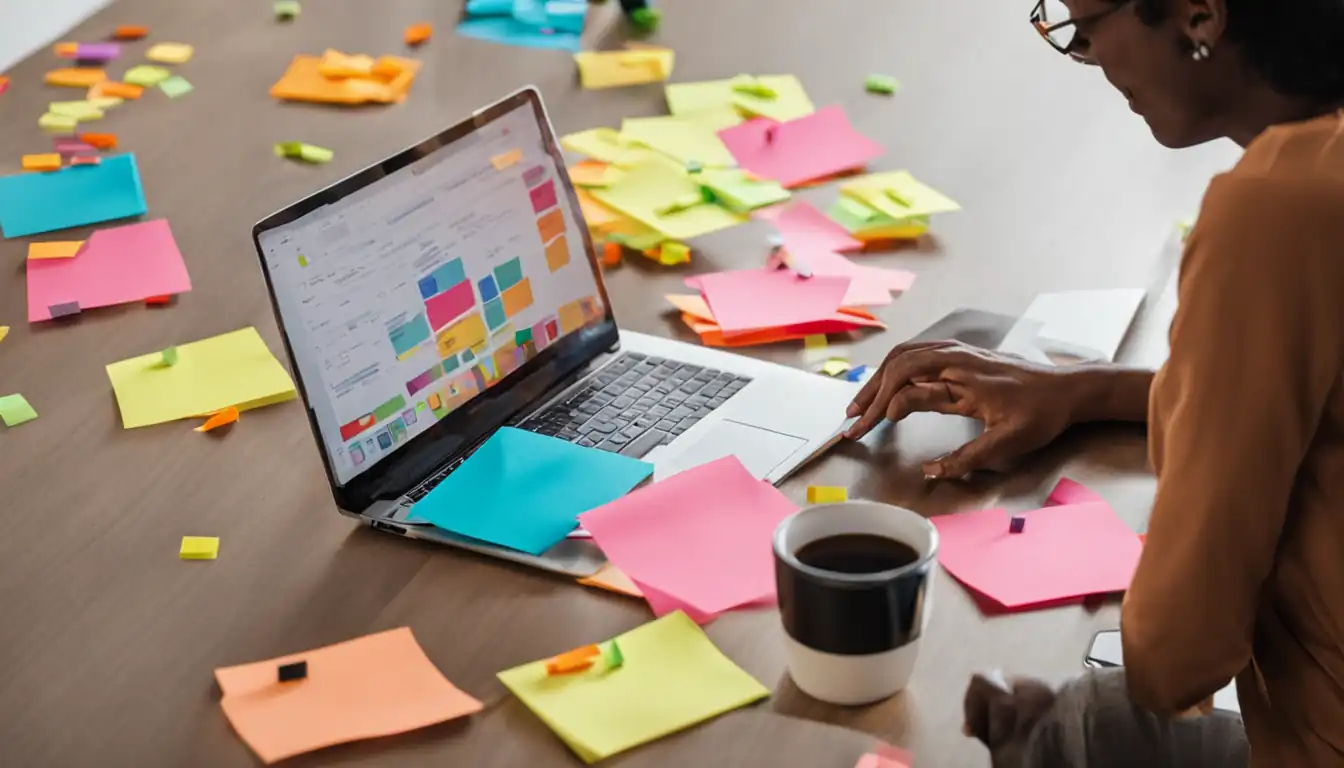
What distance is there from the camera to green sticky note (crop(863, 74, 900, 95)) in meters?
1.87

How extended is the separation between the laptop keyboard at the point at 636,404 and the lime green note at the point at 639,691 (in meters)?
0.24

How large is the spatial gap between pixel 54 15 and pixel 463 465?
2263mm

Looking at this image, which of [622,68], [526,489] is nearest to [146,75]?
[622,68]

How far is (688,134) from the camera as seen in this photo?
1742 mm

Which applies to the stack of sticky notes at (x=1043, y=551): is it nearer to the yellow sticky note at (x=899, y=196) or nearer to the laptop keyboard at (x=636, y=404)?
the laptop keyboard at (x=636, y=404)

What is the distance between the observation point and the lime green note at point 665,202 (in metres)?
1.56

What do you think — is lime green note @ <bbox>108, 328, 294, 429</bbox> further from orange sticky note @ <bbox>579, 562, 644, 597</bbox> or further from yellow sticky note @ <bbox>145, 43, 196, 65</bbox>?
yellow sticky note @ <bbox>145, 43, 196, 65</bbox>

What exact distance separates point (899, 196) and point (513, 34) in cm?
67

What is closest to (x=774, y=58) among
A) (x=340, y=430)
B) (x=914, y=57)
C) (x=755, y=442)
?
(x=914, y=57)

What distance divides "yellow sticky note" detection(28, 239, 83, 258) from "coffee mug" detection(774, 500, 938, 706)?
3.03 feet

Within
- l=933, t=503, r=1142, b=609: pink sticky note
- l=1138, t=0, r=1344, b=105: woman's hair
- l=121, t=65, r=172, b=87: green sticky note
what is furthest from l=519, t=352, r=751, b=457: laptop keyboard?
l=121, t=65, r=172, b=87: green sticky note

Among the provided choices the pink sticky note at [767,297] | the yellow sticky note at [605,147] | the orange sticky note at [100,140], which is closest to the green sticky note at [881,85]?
the yellow sticky note at [605,147]

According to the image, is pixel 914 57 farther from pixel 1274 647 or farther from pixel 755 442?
pixel 1274 647

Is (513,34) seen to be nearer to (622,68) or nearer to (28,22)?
(622,68)
